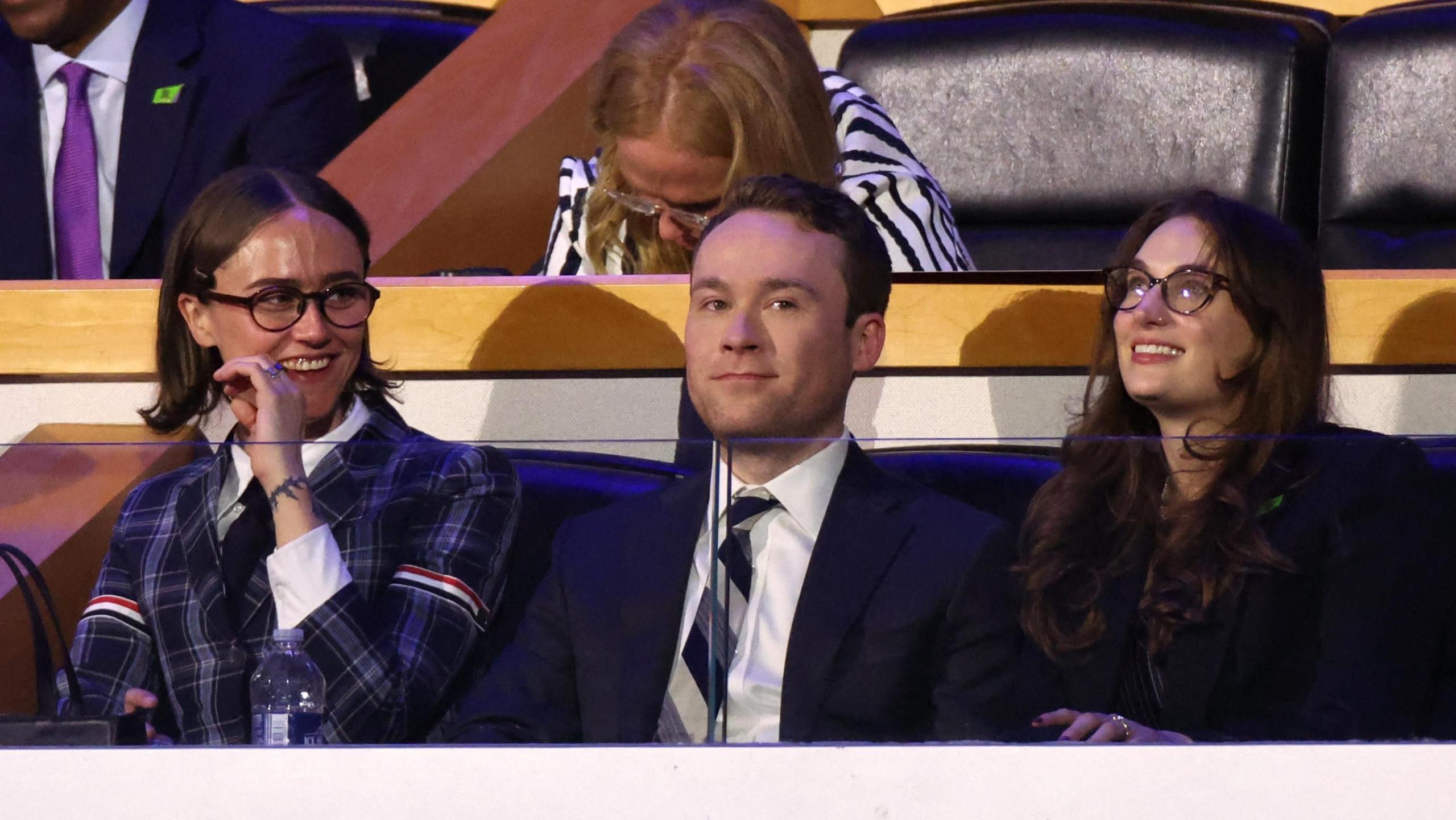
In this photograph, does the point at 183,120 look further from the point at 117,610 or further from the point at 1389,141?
the point at 1389,141

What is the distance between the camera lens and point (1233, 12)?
2.66 metres

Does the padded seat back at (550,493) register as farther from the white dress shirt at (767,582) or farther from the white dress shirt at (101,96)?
the white dress shirt at (101,96)

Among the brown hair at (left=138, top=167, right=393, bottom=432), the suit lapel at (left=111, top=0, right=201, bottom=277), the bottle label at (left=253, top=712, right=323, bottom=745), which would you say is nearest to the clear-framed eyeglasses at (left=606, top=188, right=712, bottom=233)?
the brown hair at (left=138, top=167, right=393, bottom=432)

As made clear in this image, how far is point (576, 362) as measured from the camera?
187cm

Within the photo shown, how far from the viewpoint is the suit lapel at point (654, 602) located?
1171 millimetres

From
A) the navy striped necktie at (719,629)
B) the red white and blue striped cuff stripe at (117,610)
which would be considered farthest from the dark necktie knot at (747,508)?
the red white and blue striped cuff stripe at (117,610)

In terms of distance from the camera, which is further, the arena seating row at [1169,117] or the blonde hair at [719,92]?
the arena seating row at [1169,117]

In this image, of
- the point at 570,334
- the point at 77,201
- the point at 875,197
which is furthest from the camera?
the point at 77,201

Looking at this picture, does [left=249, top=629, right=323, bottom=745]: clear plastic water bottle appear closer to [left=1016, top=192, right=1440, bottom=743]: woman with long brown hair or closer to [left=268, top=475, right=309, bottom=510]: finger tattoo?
[left=268, top=475, right=309, bottom=510]: finger tattoo

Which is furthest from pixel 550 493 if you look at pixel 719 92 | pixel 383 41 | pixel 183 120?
pixel 383 41

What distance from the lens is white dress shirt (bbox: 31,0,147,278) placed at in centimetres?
227

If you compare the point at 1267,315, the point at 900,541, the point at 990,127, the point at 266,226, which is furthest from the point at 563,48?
the point at 900,541

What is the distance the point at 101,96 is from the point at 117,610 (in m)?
1.23

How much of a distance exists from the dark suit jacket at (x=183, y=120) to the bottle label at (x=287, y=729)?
1.14 m
